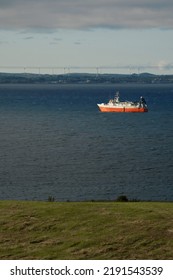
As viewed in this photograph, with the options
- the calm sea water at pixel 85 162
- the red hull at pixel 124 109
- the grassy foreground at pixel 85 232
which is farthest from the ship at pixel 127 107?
the grassy foreground at pixel 85 232

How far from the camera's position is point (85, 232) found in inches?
494

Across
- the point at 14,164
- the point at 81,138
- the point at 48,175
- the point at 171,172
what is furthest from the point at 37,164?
the point at 81,138

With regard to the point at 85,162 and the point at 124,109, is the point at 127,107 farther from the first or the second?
the point at 85,162

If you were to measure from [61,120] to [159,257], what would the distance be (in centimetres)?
9945

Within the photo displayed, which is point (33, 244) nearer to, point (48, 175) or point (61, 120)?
point (48, 175)

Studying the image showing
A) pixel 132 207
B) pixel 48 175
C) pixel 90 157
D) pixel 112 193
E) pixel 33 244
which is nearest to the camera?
pixel 33 244

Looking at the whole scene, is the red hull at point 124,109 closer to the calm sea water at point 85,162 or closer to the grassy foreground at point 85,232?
the calm sea water at point 85,162

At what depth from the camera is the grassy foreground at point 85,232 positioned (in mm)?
11391

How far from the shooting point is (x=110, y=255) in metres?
11.2

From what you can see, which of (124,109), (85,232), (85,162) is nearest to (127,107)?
(124,109)

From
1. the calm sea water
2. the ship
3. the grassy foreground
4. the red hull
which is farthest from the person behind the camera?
the ship

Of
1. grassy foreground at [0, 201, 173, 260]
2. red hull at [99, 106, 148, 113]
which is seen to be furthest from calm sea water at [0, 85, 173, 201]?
red hull at [99, 106, 148, 113]

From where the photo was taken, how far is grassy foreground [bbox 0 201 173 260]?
448 inches

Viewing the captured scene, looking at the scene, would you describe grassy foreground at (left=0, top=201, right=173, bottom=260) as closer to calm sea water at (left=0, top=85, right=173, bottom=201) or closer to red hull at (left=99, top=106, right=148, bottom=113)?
calm sea water at (left=0, top=85, right=173, bottom=201)
